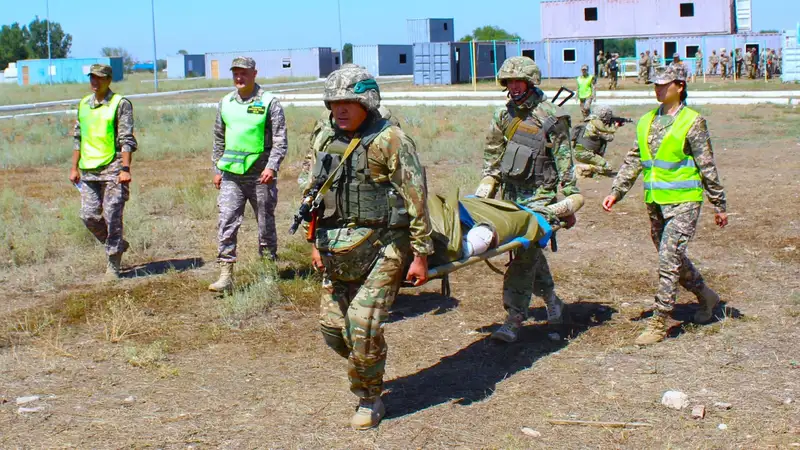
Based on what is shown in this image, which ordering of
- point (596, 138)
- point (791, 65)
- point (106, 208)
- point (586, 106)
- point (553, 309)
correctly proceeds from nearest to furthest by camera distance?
point (553, 309) → point (106, 208) → point (596, 138) → point (586, 106) → point (791, 65)

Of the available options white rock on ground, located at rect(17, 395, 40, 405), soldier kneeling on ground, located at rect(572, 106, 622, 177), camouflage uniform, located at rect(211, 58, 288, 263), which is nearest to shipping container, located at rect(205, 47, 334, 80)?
soldier kneeling on ground, located at rect(572, 106, 622, 177)

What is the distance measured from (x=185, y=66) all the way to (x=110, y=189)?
7842 cm

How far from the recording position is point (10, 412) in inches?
208

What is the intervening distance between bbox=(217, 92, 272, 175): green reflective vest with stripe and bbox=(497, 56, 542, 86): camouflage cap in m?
2.55

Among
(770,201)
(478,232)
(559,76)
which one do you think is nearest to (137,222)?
(478,232)

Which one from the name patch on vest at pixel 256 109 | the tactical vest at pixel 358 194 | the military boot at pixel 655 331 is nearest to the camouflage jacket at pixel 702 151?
the military boot at pixel 655 331

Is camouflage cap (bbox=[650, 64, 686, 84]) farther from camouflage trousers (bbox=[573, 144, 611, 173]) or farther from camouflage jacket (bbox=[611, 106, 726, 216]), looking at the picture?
camouflage trousers (bbox=[573, 144, 611, 173])

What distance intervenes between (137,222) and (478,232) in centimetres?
632

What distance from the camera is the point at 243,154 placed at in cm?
775

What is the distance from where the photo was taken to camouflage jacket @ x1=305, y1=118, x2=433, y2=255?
15.4 ft

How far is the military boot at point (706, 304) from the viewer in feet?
21.3

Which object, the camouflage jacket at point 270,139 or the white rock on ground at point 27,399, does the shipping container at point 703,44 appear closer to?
the camouflage jacket at point 270,139

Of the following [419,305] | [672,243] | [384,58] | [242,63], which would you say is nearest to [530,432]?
[672,243]

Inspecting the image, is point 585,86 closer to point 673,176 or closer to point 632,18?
point 673,176
